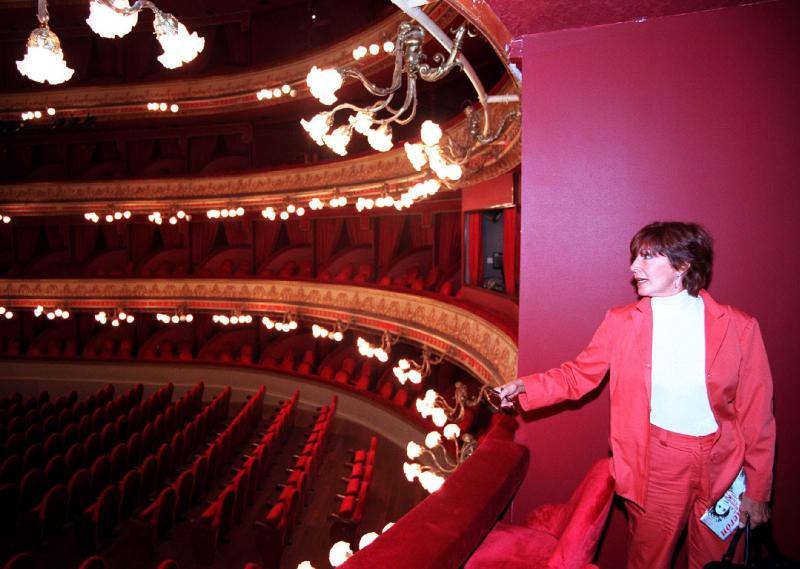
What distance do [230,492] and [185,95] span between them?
11.2 meters

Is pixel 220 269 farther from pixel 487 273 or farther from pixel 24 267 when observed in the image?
pixel 487 273

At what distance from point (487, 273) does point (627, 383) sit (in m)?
6.73

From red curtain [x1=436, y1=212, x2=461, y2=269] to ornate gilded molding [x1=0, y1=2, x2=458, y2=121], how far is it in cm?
432

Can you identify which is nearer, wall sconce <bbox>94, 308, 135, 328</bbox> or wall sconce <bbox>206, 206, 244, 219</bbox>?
wall sconce <bbox>206, 206, 244, 219</bbox>

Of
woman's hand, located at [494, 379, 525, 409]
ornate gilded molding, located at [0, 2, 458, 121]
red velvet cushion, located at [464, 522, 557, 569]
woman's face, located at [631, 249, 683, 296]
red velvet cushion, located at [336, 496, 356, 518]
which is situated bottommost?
red velvet cushion, located at [336, 496, 356, 518]

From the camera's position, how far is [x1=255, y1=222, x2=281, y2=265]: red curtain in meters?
14.8

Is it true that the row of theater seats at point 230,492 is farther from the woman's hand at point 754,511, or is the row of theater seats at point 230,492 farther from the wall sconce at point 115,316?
the woman's hand at point 754,511

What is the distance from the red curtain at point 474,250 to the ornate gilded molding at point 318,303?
0.84 metres

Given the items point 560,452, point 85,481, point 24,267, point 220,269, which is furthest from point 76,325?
point 560,452

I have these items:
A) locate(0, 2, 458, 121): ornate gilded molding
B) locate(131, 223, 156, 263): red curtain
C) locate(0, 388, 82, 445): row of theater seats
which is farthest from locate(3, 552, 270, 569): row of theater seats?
locate(131, 223, 156, 263): red curtain

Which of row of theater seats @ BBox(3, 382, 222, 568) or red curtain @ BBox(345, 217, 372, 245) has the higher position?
red curtain @ BBox(345, 217, 372, 245)

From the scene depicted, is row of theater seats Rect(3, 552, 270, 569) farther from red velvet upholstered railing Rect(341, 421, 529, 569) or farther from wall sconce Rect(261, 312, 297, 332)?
wall sconce Rect(261, 312, 297, 332)

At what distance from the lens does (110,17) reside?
179 cm

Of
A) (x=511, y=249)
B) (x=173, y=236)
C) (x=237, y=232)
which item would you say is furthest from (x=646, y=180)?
(x=173, y=236)
